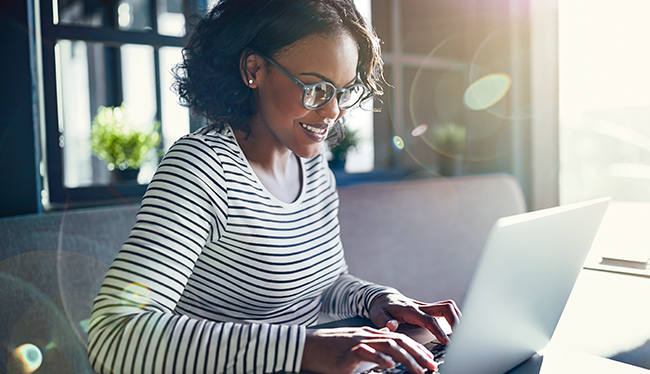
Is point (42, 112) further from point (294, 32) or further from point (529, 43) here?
point (529, 43)

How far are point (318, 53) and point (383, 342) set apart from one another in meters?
0.63

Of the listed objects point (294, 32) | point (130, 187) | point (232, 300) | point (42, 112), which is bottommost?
point (232, 300)

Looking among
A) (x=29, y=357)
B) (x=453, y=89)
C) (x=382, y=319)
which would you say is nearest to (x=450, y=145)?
(x=453, y=89)

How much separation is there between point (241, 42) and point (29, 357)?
921 mm

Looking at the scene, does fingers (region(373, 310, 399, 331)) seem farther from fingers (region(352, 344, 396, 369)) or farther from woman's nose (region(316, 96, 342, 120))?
woman's nose (region(316, 96, 342, 120))

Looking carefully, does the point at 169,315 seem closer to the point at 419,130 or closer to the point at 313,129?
the point at 313,129

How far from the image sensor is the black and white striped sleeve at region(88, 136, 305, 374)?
2.20 ft

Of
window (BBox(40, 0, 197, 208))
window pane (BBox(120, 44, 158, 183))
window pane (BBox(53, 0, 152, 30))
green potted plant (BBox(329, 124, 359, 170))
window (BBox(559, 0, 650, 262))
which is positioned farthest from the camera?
window pane (BBox(53, 0, 152, 30))

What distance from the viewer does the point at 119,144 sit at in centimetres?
178

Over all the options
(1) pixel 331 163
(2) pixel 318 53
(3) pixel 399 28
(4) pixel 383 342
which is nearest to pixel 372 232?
(1) pixel 331 163

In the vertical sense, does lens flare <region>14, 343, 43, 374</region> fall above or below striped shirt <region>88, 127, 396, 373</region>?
below

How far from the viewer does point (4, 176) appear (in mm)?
1376

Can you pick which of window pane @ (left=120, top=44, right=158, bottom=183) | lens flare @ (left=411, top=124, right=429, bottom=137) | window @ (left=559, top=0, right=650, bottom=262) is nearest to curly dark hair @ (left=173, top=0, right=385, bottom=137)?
lens flare @ (left=411, top=124, right=429, bottom=137)

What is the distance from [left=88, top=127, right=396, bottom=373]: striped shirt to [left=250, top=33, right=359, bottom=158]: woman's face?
113mm
